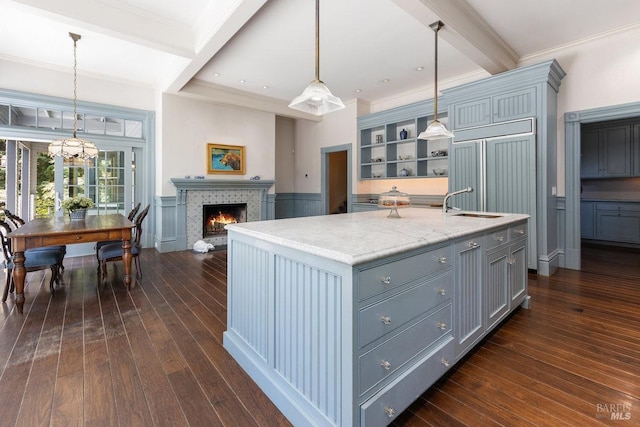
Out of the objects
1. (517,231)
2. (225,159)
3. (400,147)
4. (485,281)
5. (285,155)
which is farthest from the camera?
(285,155)

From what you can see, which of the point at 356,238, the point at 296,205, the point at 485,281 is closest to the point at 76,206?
the point at 356,238

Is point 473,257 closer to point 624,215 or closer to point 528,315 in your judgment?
point 528,315

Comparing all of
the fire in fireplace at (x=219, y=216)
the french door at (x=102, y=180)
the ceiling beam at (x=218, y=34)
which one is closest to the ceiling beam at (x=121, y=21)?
the ceiling beam at (x=218, y=34)

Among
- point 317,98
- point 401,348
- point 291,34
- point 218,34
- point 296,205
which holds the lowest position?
point 401,348

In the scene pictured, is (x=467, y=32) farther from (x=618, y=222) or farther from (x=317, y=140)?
(x=618, y=222)

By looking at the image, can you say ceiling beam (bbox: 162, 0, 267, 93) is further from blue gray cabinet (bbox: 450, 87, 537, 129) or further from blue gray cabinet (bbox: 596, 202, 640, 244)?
blue gray cabinet (bbox: 596, 202, 640, 244)

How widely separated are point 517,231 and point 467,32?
2312 mm

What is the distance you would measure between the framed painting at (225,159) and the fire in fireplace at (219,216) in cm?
76

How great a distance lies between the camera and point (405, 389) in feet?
4.89

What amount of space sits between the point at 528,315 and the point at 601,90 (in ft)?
11.0

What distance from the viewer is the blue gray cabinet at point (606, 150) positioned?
5730 mm

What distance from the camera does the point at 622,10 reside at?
3.39 metres

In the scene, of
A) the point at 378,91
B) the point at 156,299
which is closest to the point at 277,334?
the point at 156,299

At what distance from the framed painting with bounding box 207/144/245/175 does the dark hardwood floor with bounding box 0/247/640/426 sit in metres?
3.26
